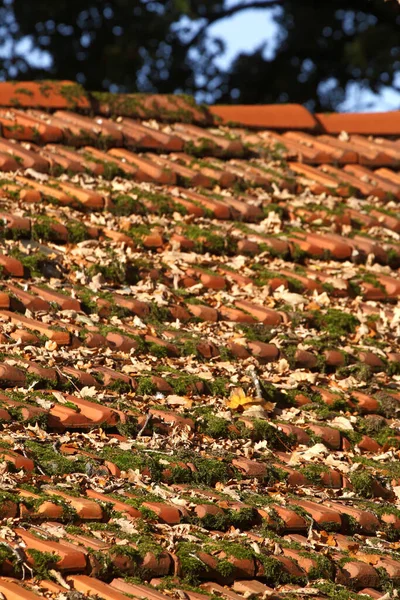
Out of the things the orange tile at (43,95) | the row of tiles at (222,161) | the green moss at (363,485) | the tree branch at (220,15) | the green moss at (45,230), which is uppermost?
the tree branch at (220,15)

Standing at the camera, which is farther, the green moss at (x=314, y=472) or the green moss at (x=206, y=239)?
the green moss at (x=206, y=239)

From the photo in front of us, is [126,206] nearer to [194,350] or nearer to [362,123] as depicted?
[194,350]

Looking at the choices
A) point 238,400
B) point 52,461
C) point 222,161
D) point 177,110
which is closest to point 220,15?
point 177,110

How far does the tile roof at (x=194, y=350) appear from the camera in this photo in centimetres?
332

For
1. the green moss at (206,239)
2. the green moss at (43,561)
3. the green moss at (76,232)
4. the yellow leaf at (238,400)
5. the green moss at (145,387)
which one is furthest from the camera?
the green moss at (206,239)

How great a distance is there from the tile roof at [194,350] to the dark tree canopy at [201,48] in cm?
885

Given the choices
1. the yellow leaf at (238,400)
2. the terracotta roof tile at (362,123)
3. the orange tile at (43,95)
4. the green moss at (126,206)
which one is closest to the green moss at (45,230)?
the green moss at (126,206)

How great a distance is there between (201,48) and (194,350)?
1346cm

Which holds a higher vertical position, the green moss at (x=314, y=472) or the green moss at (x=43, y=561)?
the green moss at (x=43, y=561)

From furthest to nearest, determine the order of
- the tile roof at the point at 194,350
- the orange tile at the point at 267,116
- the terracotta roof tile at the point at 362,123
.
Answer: the terracotta roof tile at the point at 362,123
the orange tile at the point at 267,116
the tile roof at the point at 194,350

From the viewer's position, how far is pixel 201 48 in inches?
692

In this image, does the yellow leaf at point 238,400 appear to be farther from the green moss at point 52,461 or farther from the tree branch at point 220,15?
the tree branch at point 220,15

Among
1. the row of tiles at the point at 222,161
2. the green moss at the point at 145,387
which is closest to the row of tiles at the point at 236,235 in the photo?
the row of tiles at the point at 222,161

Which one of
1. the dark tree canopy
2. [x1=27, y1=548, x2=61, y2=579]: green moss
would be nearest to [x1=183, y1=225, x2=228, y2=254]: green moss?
[x1=27, y1=548, x2=61, y2=579]: green moss
